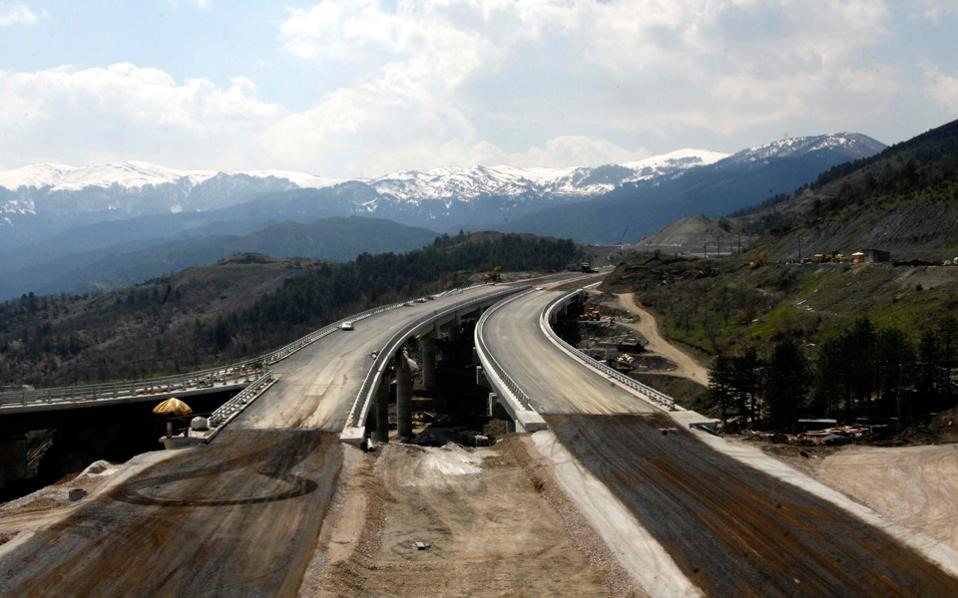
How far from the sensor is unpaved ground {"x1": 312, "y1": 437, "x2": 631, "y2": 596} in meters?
20.7

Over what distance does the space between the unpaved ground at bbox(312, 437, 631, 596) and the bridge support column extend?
22594 mm

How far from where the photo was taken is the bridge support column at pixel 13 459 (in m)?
43.2

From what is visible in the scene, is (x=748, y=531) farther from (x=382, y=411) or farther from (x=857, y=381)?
(x=382, y=411)

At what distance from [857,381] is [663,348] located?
4072cm

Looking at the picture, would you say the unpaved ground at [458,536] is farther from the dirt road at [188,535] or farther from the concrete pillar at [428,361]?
the concrete pillar at [428,361]

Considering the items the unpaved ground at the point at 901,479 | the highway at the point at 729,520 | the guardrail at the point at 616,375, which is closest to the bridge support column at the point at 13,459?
the highway at the point at 729,520

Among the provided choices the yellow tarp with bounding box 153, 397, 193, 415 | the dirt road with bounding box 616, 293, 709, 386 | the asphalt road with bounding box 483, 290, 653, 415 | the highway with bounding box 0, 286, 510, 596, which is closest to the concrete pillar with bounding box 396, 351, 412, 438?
the asphalt road with bounding box 483, 290, 653, 415

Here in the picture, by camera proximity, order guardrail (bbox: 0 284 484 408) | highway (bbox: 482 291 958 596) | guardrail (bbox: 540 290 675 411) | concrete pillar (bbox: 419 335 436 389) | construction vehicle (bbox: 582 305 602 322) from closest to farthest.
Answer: highway (bbox: 482 291 958 596), guardrail (bbox: 540 290 675 411), guardrail (bbox: 0 284 484 408), concrete pillar (bbox: 419 335 436 389), construction vehicle (bbox: 582 305 602 322)

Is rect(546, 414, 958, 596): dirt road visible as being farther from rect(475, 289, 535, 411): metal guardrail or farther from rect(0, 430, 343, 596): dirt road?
rect(475, 289, 535, 411): metal guardrail

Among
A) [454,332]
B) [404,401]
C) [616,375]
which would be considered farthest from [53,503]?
[454,332]

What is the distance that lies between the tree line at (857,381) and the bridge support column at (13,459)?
43.8 metres

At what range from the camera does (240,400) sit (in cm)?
4597

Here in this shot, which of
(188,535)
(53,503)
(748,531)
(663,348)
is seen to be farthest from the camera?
(663,348)

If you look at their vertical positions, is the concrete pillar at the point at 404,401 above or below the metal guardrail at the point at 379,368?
below
